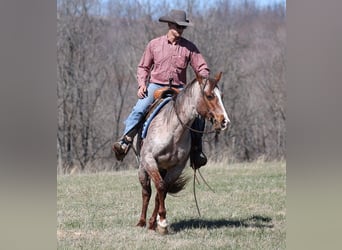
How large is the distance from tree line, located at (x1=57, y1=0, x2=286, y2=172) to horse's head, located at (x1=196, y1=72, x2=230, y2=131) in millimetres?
14846

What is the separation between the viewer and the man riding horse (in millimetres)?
7152

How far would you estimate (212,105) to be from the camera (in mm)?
6480

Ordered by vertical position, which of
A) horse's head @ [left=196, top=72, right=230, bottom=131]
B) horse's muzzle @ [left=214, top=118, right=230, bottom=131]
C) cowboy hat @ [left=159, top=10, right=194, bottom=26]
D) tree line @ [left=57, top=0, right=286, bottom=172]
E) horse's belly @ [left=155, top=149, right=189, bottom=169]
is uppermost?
cowboy hat @ [left=159, top=10, right=194, bottom=26]

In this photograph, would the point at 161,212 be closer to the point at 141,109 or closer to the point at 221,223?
the point at 221,223

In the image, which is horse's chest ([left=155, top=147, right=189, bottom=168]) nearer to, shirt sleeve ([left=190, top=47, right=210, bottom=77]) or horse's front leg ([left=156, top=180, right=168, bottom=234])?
horse's front leg ([left=156, top=180, right=168, bottom=234])

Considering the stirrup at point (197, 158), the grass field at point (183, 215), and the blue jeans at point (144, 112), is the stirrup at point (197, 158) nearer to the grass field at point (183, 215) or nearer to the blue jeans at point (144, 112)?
the blue jeans at point (144, 112)

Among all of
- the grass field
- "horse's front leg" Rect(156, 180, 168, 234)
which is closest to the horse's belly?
"horse's front leg" Rect(156, 180, 168, 234)

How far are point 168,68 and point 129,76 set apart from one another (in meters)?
16.8

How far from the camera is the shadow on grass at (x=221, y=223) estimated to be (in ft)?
24.4
